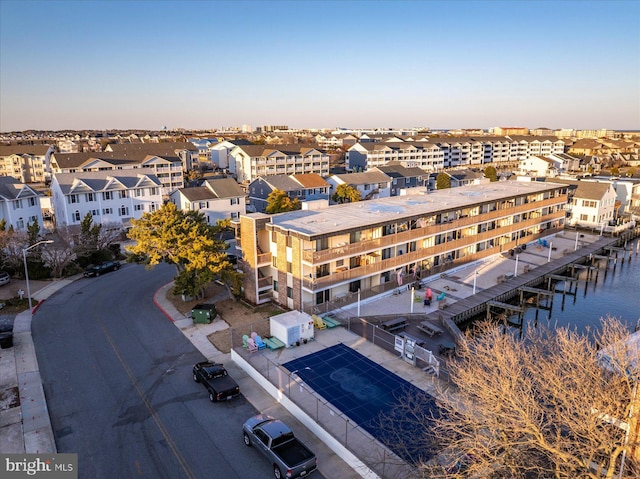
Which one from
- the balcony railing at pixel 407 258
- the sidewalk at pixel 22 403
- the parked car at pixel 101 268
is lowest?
the sidewalk at pixel 22 403

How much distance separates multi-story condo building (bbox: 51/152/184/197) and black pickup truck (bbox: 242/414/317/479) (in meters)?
63.7

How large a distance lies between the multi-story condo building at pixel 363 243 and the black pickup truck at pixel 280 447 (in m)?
15.8

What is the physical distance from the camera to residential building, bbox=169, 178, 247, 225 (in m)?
70.6

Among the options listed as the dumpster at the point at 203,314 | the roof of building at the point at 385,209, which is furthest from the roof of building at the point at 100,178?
the dumpster at the point at 203,314

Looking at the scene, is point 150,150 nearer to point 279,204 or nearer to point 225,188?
point 225,188

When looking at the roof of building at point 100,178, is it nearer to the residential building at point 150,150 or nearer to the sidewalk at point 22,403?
the residential building at point 150,150

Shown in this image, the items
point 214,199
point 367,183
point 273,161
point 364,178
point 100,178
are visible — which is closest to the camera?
point 100,178

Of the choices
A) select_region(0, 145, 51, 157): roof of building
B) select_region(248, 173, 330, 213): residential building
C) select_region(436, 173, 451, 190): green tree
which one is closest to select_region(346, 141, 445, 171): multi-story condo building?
select_region(436, 173, 451, 190): green tree

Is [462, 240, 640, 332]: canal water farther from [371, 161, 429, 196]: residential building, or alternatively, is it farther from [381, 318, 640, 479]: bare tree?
[371, 161, 429, 196]: residential building

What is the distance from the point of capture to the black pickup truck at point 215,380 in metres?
25.5

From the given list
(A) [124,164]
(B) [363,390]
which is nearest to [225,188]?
(A) [124,164]

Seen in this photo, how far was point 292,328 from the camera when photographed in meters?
31.3

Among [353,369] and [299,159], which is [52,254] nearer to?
[353,369]

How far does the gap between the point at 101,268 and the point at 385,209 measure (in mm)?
32833
